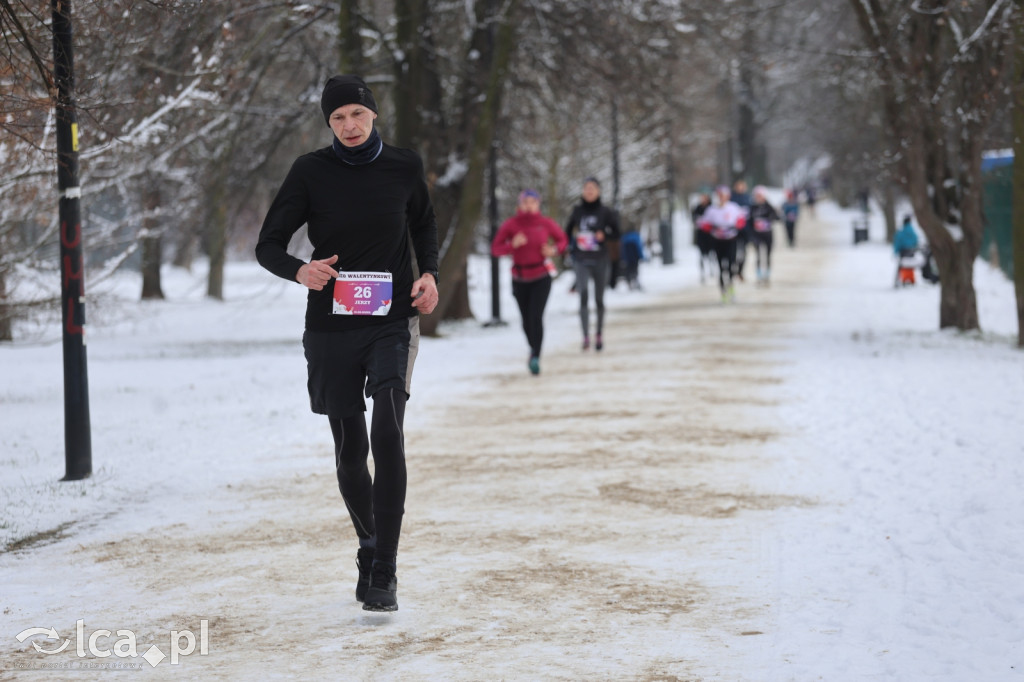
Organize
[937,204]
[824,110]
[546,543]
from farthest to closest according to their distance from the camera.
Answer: [824,110], [937,204], [546,543]

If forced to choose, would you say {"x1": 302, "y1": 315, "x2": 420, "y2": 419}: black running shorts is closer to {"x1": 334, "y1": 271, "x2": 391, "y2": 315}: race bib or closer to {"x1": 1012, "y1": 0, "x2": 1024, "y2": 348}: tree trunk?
{"x1": 334, "y1": 271, "x2": 391, "y2": 315}: race bib

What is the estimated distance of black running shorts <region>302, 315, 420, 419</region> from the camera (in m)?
5.30

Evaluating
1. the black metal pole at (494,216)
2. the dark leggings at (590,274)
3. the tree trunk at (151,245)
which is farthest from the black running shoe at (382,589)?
the black metal pole at (494,216)

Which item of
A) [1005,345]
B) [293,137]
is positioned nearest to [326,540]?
[1005,345]

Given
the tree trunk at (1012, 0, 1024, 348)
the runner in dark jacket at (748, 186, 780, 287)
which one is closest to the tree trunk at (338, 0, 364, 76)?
the tree trunk at (1012, 0, 1024, 348)

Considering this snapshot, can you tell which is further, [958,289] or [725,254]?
[725,254]

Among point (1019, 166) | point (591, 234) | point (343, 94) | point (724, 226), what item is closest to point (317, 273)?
point (343, 94)

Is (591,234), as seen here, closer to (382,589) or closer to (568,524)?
(568,524)

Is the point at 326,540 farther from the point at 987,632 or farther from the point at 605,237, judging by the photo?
the point at 605,237

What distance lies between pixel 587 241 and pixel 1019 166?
453cm

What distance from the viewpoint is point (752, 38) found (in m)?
19.8

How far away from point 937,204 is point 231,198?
8954mm

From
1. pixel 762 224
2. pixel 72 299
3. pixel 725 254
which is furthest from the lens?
pixel 762 224

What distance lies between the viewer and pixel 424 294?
17.6ft
